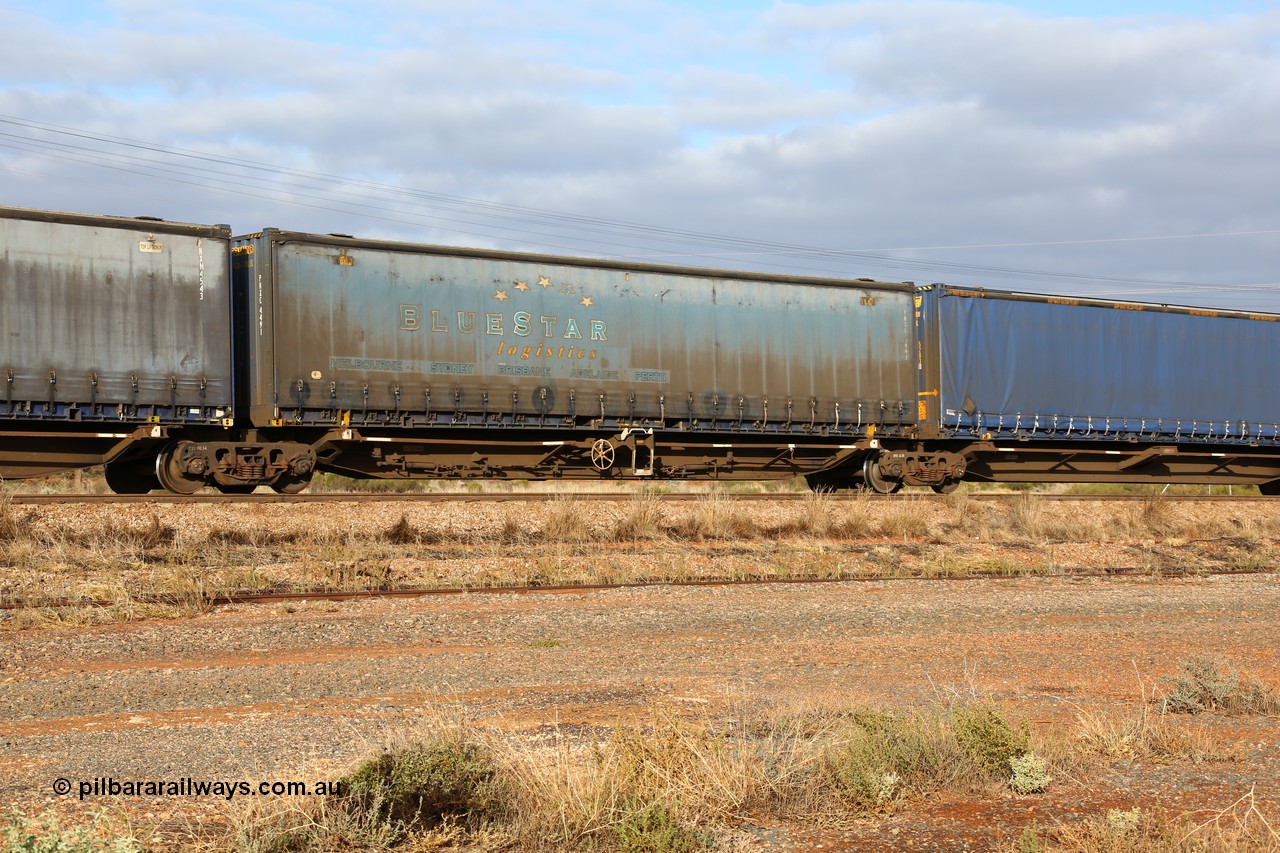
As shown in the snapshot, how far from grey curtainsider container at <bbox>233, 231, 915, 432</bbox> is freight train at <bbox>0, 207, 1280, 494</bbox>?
4 cm

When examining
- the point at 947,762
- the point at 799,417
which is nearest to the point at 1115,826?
the point at 947,762

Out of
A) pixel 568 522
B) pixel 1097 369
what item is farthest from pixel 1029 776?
pixel 1097 369

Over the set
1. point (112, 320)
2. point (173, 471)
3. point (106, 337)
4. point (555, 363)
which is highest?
point (112, 320)

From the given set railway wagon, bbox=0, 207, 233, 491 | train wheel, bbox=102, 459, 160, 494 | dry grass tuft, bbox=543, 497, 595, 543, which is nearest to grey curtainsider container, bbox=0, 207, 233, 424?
railway wagon, bbox=0, 207, 233, 491

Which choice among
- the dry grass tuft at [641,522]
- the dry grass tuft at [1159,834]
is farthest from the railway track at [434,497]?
the dry grass tuft at [1159,834]

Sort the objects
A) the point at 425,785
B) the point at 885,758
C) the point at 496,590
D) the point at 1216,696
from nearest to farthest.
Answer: the point at 425,785 → the point at 885,758 → the point at 1216,696 → the point at 496,590

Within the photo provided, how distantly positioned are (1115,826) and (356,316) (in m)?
14.2

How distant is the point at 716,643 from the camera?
8.94 meters

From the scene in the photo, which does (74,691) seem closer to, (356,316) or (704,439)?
(356,316)

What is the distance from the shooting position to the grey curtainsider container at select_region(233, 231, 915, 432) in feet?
54.2

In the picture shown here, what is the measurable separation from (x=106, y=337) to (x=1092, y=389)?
17.5 metres

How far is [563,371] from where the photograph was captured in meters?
18.1

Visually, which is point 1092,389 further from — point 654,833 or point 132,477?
point 654,833

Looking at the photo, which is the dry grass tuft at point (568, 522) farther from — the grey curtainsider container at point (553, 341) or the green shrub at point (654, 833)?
the green shrub at point (654, 833)
